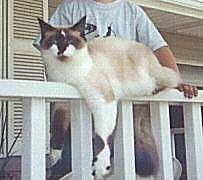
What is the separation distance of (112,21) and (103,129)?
687mm

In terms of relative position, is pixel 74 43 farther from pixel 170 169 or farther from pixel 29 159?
pixel 170 169

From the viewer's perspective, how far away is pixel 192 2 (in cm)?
462

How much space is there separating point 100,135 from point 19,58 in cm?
224

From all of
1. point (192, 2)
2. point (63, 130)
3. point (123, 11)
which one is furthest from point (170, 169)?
point (192, 2)

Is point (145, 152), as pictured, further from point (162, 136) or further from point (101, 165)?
point (101, 165)

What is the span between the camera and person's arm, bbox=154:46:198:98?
1631 millimetres

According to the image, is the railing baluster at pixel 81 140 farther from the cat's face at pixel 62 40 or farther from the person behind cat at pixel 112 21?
the person behind cat at pixel 112 21

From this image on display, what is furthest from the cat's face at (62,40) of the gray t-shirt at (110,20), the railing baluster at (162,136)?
the gray t-shirt at (110,20)

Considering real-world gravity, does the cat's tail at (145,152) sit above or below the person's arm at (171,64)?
below

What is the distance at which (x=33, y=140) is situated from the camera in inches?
50.2

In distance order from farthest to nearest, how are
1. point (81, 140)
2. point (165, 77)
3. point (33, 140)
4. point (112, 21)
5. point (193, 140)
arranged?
1. point (112, 21)
2. point (193, 140)
3. point (165, 77)
4. point (81, 140)
5. point (33, 140)

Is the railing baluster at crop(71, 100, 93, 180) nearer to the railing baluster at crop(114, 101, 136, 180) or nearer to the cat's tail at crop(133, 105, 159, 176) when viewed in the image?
the railing baluster at crop(114, 101, 136, 180)

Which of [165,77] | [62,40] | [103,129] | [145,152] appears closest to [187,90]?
[165,77]

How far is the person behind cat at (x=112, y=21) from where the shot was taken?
72.7 inches
